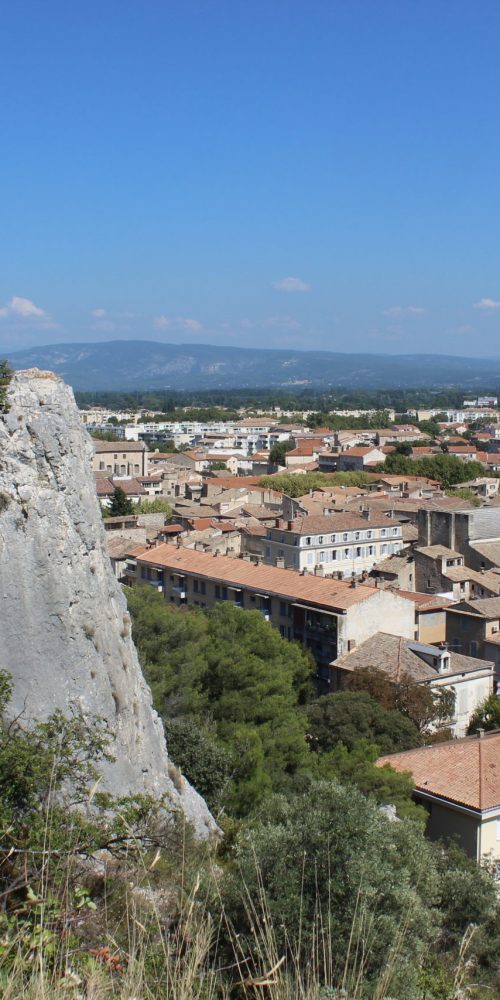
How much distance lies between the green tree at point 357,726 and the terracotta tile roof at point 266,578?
21.2 ft

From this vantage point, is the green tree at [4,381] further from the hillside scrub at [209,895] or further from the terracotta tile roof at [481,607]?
the terracotta tile roof at [481,607]

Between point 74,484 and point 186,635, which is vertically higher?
point 74,484

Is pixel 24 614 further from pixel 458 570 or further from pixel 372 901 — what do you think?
pixel 458 570

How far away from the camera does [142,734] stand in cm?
1064

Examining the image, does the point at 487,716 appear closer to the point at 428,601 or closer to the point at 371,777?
the point at 428,601

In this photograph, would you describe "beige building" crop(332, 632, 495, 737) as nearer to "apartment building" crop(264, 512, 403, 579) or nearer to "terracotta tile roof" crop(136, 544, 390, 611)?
"terracotta tile roof" crop(136, 544, 390, 611)

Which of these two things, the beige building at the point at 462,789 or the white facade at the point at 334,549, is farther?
the white facade at the point at 334,549

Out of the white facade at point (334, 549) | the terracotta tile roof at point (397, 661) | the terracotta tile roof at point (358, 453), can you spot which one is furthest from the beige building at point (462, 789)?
the terracotta tile roof at point (358, 453)

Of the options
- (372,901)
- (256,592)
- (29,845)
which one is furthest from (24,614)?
(256,592)

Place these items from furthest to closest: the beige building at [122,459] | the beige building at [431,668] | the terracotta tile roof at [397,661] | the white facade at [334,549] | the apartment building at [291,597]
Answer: the beige building at [122,459], the white facade at [334,549], the apartment building at [291,597], the beige building at [431,668], the terracotta tile roof at [397,661]

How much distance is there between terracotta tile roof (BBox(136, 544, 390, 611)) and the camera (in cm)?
2941

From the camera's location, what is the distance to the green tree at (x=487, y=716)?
81.4ft

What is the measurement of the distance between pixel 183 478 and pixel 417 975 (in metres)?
70.3

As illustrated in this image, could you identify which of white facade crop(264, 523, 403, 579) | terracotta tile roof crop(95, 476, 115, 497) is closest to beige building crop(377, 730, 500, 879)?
white facade crop(264, 523, 403, 579)
